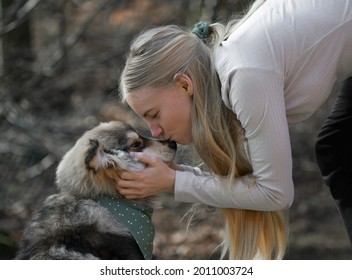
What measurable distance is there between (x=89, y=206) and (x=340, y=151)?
128cm

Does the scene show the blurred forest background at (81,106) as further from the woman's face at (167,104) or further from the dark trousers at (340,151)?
the woman's face at (167,104)

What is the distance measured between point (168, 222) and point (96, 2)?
205 cm

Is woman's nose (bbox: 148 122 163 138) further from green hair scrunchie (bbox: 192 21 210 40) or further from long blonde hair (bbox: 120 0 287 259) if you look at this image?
green hair scrunchie (bbox: 192 21 210 40)

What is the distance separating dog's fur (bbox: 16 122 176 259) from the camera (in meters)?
3.31

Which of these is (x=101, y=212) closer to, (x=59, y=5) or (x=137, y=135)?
(x=137, y=135)

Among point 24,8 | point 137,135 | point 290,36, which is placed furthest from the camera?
point 24,8

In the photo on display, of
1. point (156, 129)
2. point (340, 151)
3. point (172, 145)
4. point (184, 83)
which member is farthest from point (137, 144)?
point (340, 151)

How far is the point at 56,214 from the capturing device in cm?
339

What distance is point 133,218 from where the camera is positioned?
3.42 meters

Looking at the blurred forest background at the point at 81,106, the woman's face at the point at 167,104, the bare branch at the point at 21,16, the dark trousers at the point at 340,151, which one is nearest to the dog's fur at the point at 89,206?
the woman's face at the point at 167,104

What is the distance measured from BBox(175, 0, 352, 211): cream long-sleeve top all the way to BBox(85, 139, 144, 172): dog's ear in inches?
20.0

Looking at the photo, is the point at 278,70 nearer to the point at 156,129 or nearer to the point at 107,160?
the point at 156,129

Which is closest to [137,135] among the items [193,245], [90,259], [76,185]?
[76,185]

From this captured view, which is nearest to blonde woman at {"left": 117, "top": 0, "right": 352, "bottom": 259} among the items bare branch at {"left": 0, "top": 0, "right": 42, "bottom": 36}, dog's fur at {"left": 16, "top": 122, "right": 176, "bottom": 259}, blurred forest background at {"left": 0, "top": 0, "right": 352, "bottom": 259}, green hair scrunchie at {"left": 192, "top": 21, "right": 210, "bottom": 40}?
green hair scrunchie at {"left": 192, "top": 21, "right": 210, "bottom": 40}
